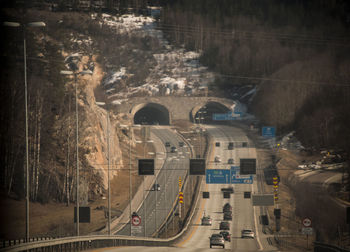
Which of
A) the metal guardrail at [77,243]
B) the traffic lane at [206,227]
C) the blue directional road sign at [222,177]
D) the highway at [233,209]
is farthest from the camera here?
the blue directional road sign at [222,177]

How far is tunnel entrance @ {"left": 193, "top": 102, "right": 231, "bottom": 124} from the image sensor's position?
168 meters

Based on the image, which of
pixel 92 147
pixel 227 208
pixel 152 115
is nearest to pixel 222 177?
pixel 227 208

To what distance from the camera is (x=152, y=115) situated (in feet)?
594

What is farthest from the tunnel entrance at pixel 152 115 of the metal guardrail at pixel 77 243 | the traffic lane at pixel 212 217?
the metal guardrail at pixel 77 243

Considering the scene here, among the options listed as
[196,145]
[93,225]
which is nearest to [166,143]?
[196,145]

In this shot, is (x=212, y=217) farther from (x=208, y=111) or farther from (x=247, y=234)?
(x=208, y=111)

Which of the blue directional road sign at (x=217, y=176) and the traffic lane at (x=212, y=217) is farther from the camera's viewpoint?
the blue directional road sign at (x=217, y=176)

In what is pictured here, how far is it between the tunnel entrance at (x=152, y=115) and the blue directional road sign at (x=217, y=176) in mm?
84826

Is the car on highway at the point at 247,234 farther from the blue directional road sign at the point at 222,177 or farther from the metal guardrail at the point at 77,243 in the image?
the metal guardrail at the point at 77,243

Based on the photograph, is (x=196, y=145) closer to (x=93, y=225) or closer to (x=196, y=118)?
(x=196, y=118)

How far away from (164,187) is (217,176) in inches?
1245

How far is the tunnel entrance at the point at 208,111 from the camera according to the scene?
552ft

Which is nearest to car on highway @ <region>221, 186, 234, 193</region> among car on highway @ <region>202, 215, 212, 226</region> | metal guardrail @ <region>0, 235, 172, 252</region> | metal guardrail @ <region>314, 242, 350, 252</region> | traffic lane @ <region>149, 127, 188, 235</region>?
traffic lane @ <region>149, 127, 188, 235</region>

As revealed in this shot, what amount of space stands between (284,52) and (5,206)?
146226 mm
